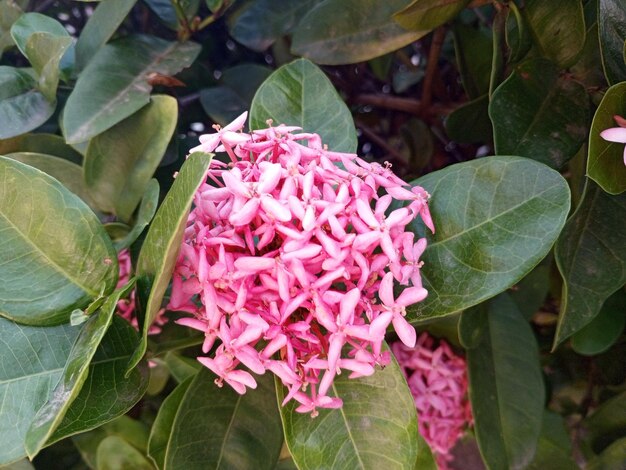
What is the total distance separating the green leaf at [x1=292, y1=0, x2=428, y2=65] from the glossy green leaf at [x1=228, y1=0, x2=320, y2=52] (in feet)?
0.37

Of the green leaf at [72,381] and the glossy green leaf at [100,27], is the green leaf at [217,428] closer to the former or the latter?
the green leaf at [72,381]

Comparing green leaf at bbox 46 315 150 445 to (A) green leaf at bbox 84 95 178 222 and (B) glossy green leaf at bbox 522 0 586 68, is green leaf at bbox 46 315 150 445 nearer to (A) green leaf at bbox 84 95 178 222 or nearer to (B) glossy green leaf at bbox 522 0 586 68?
(A) green leaf at bbox 84 95 178 222

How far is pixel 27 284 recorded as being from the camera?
25.5 inches

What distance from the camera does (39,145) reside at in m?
0.96

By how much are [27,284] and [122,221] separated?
0.27 m

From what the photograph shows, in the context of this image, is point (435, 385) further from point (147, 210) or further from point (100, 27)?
point (100, 27)

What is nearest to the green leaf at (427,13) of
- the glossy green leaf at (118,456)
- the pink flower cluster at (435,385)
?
the pink flower cluster at (435,385)

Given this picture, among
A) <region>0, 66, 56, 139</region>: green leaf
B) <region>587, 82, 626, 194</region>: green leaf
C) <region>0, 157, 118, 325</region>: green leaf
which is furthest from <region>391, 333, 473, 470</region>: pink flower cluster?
<region>0, 66, 56, 139</region>: green leaf

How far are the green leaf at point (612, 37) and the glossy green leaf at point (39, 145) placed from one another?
77 cm

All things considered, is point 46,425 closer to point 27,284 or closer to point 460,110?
point 27,284

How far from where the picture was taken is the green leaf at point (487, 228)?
2.09 feet

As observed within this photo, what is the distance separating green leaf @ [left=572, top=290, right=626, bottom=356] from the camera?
95cm

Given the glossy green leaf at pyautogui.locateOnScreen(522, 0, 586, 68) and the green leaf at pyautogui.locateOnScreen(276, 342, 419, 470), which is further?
the glossy green leaf at pyautogui.locateOnScreen(522, 0, 586, 68)

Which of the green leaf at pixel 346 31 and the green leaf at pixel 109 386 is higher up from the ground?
the green leaf at pixel 346 31
